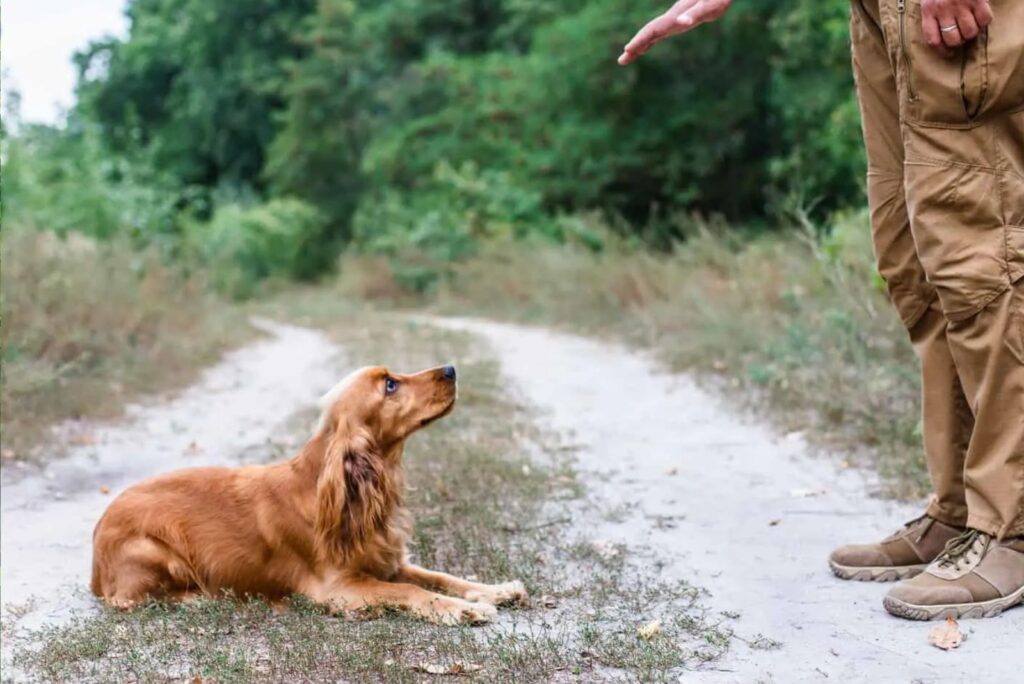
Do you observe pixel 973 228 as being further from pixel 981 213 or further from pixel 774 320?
pixel 774 320

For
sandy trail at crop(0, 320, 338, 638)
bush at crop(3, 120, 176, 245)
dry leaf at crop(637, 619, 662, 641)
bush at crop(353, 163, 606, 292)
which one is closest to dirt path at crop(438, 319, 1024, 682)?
dry leaf at crop(637, 619, 662, 641)

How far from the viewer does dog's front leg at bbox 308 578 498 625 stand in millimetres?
3641

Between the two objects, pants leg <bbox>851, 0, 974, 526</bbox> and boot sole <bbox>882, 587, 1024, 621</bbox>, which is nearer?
boot sole <bbox>882, 587, 1024, 621</bbox>

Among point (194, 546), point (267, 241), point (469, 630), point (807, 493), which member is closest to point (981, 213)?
point (469, 630)

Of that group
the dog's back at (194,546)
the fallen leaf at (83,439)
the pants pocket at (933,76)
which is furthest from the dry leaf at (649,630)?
the fallen leaf at (83,439)

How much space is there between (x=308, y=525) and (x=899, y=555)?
6.97 ft

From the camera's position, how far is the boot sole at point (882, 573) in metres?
3.82

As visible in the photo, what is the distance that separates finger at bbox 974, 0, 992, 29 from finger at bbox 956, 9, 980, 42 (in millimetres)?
13

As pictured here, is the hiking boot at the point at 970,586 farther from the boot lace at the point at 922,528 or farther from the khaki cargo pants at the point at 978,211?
the boot lace at the point at 922,528

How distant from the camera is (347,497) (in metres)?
3.96

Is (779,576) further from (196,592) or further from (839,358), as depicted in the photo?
(839,358)

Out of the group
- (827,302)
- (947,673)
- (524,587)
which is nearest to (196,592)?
(524,587)

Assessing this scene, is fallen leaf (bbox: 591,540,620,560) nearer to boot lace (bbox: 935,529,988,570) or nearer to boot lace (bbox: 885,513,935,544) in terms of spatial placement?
boot lace (bbox: 885,513,935,544)

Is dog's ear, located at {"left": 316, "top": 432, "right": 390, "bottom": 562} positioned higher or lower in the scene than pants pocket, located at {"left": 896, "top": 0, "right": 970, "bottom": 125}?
lower
